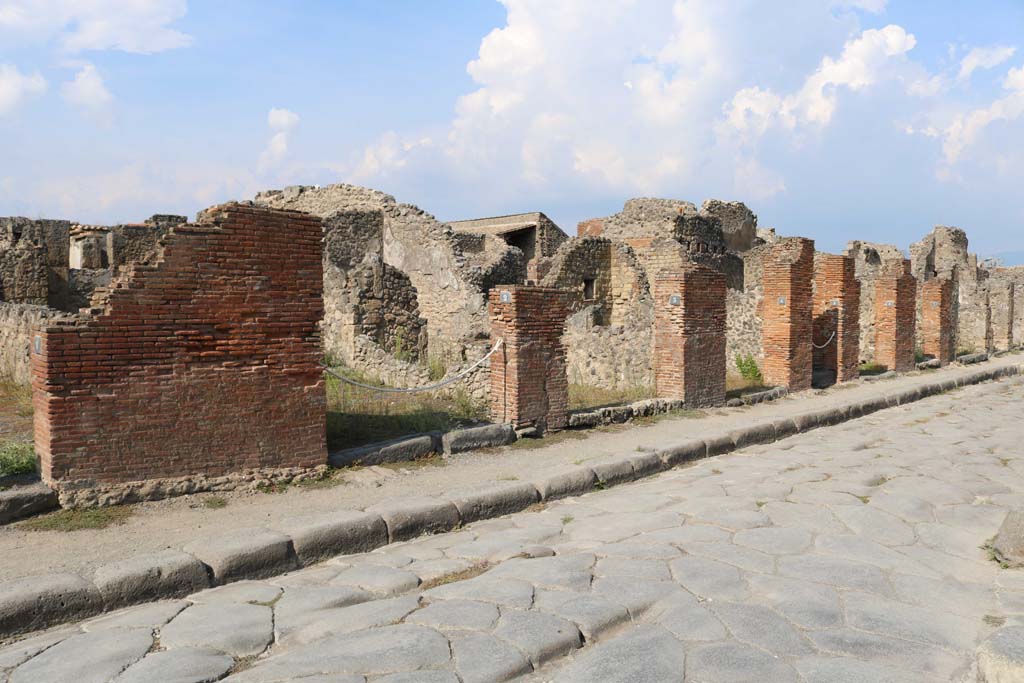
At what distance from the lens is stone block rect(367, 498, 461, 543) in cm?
516

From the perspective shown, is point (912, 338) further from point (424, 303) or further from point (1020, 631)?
point (1020, 631)

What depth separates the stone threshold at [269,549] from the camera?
3781mm

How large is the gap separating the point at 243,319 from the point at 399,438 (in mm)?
1986

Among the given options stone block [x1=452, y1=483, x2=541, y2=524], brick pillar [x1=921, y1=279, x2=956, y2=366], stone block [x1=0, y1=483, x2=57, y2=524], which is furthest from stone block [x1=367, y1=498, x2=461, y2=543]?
brick pillar [x1=921, y1=279, x2=956, y2=366]

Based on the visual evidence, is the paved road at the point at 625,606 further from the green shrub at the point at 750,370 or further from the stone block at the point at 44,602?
the green shrub at the point at 750,370

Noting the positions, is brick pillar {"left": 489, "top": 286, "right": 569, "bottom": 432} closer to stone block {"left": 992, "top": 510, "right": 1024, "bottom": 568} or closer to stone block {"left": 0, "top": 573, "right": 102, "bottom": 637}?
stone block {"left": 992, "top": 510, "right": 1024, "bottom": 568}

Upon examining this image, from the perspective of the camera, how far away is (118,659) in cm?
316

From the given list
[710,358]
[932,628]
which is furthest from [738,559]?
[710,358]

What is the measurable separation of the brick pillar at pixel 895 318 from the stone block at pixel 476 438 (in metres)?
11.5

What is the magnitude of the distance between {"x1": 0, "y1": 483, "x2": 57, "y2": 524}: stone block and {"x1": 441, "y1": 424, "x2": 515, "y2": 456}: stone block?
3.35 metres

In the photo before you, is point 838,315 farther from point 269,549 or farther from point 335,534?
point 269,549

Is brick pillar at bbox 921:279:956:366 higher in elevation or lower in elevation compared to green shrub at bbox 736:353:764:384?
higher

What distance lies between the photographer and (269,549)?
4.50 metres

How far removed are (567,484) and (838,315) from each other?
9.88 meters
